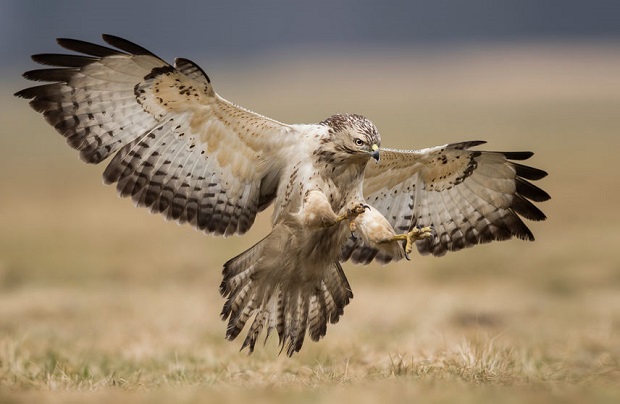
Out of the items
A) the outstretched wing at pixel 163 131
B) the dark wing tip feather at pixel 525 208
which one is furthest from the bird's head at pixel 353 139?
the dark wing tip feather at pixel 525 208

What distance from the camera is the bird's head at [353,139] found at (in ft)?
24.5

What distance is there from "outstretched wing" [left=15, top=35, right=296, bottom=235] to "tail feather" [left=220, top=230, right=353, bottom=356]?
0.44 meters

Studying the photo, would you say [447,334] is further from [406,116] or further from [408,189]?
[406,116]

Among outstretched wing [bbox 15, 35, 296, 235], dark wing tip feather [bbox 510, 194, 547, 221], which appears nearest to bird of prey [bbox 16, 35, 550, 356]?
outstretched wing [bbox 15, 35, 296, 235]

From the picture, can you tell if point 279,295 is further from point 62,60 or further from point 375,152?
point 62,60

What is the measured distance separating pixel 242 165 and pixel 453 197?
6.41ft

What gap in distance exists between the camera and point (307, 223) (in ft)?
23.8

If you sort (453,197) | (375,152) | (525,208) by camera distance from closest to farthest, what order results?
1. (375,152)
2. (525,208)
3. (453,197)

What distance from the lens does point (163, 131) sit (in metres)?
7.70

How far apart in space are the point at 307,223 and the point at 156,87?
1.55 metres

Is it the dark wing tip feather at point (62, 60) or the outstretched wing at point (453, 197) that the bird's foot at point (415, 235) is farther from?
the dark wing tip feather at point (62, 60)

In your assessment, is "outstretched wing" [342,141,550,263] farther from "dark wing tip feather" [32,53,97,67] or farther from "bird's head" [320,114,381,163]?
"dark wing tip feather" [32,53,97,67]

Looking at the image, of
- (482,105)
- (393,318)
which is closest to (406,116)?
(482,105)

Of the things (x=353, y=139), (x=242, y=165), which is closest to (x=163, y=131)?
(x=242, y=165)
